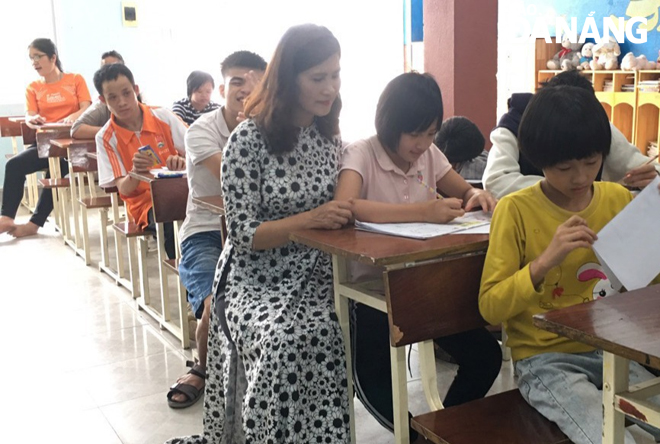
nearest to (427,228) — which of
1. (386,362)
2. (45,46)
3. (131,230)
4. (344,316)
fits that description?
(344,316)

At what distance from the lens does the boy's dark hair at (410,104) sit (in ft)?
6.14

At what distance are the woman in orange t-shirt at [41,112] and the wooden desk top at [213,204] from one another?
150 inches

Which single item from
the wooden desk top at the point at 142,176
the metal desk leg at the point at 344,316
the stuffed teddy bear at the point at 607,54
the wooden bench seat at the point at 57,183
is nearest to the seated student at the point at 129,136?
the wooden desk top at the point at 142,176

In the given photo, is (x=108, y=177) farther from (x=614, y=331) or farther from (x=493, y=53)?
(x=614, y=331)

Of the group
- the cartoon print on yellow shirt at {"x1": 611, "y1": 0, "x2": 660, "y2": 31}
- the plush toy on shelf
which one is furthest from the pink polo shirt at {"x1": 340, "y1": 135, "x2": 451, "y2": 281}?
the cartoon print on yellow shirt at {"x1": 611, "y1": 0, "x2": 660, "y2": 31}

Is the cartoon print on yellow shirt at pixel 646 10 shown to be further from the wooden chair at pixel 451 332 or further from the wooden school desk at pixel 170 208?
the wooden chair at pixel 451 332

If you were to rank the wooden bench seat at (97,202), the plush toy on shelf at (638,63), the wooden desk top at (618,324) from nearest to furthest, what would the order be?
the wooden desk top at (618,324) → the wooden bench seat at (97,202) → the plush toy on shelf at (638,63)

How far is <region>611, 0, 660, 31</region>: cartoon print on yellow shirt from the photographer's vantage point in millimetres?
6922

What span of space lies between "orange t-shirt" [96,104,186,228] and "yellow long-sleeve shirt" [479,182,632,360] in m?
2.41

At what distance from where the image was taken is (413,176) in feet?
6.73

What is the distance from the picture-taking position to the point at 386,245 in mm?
1556

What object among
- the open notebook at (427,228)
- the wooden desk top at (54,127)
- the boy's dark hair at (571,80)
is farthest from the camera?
the wooden desk top at (54,127)

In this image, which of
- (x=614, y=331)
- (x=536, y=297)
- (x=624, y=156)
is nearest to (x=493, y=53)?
(x=624, y=156)

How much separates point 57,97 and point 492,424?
586 centimetres
